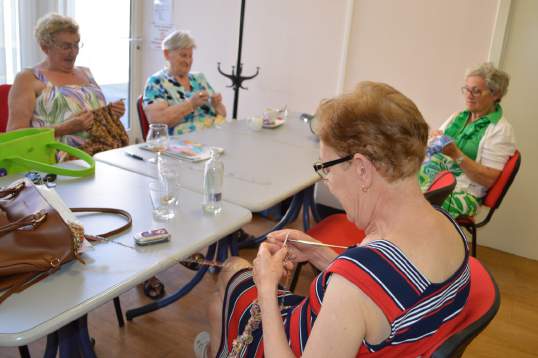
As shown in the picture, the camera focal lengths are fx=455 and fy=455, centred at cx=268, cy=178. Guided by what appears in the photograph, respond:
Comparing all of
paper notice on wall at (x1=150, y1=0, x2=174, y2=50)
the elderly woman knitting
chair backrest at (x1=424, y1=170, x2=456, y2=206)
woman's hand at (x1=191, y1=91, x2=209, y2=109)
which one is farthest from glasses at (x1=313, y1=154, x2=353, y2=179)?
paper notice on wall at (x1=150, y1=0, x2=174, y2=50)

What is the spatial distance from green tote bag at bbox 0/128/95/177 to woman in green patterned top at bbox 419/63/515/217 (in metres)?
1.70

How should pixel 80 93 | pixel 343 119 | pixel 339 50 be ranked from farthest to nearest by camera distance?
pixel 339 50
pixel 80 93
pixel 343 119

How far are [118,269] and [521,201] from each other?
300 centimetres

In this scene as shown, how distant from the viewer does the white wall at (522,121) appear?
299 centimetres

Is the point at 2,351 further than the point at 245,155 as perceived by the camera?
No

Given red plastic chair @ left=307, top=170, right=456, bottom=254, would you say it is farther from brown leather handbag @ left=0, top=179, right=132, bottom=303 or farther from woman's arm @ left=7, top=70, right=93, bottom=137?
woman's arm @ left=7, top=70, right=93, bottom=137

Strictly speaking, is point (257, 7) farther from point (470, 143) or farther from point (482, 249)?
point (482, 249)

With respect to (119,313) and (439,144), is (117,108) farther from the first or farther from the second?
(439,144)

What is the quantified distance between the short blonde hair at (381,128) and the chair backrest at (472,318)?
12.4 inches

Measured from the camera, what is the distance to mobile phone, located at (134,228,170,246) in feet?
4.09

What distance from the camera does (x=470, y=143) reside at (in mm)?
2643

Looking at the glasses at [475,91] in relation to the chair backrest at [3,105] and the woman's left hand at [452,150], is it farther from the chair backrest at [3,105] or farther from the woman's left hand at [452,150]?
the chair backrest at [3,105]

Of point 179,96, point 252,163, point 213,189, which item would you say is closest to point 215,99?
point 179,96

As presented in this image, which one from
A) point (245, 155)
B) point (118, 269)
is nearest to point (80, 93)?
point (245, 155)
